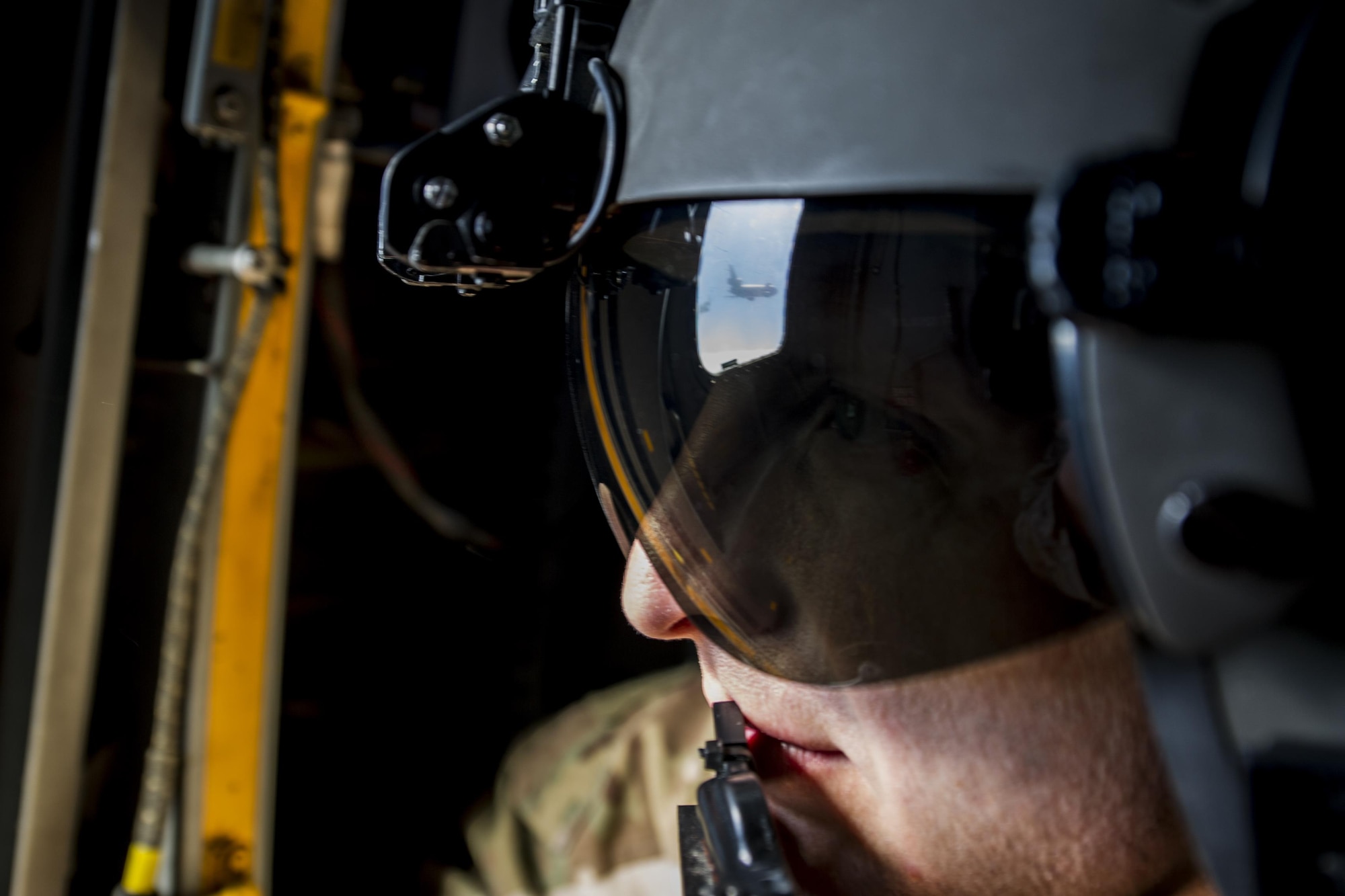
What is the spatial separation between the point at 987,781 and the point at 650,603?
0.23 metres

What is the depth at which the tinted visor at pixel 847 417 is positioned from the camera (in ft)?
1.43

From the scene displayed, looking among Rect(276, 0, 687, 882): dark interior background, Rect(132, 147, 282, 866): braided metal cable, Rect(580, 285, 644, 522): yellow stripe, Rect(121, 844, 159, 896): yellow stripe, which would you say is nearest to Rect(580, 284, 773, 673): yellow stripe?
Rect(580, 285, 644, 522): yellow stripe

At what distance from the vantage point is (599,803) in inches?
54.0

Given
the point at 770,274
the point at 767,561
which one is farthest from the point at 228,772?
the point at 770,274

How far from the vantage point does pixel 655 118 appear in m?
0.47

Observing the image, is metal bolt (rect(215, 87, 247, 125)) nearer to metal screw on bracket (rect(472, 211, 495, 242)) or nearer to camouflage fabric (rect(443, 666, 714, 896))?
metal screw on bracket (rect(472, 211, 495, 242))

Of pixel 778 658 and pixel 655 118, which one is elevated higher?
pixel 655 118

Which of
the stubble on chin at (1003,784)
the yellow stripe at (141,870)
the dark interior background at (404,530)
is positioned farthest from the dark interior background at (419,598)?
the stubble on chin at (1003,784)

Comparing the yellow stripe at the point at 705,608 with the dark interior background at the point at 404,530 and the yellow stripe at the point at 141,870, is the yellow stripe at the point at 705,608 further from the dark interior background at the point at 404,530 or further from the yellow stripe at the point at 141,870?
the yellow stripe at the point at 141,870

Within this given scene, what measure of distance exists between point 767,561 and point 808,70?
255 millimetres

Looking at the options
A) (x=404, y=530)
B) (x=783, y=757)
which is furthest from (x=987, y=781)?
(x=404, y=530)

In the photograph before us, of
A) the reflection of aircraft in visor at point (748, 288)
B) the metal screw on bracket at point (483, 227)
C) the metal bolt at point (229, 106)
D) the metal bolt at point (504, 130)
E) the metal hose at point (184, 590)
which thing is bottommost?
the metal hose at point (184, 590)

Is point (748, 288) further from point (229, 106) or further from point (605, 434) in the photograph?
point (229, 106)

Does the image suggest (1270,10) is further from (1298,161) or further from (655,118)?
(655,118)
